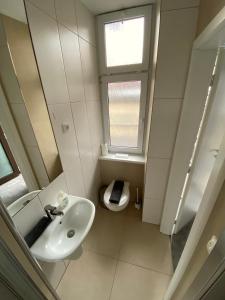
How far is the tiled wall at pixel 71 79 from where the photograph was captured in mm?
963

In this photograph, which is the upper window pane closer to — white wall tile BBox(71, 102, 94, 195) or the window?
the window

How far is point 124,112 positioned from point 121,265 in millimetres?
1771

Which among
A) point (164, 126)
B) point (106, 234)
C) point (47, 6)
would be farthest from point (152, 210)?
point (47, 6)

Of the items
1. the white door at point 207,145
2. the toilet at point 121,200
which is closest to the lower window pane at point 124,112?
the toilet at point 121,200

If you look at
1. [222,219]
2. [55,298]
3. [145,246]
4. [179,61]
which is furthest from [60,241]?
[179,61]

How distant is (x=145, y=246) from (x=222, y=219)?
4.51 feet

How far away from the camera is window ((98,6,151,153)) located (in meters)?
1.49

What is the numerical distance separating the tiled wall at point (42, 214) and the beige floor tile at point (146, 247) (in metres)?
0.66

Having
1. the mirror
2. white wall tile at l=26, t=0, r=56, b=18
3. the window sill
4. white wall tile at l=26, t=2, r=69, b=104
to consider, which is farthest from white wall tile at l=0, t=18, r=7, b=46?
the window sill

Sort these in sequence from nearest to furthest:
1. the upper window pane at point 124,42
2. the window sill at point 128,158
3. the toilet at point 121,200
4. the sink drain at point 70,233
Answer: the sink drain at point 70,233, the upper window pane at point 124,42, the toilet at point 121,200, the window sill at point 128,158

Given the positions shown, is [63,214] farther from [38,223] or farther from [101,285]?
[101,285]

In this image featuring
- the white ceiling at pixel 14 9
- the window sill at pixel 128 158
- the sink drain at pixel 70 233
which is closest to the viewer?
the white ceiling at pixel 14 9

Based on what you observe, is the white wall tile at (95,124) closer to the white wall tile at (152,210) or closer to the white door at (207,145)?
the white wall tile at (152,210)

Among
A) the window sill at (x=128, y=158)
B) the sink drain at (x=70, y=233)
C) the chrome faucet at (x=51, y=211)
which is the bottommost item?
the sink drain at (x=70, y=233)
